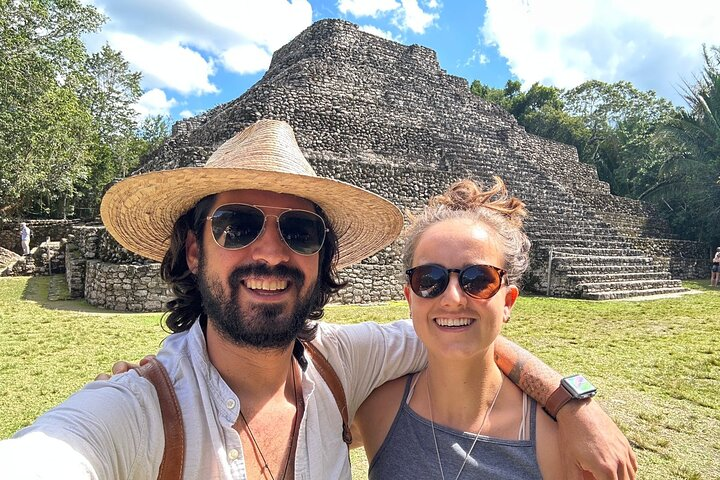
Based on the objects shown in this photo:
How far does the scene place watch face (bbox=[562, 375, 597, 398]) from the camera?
4.52 ft

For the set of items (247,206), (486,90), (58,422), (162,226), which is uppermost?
(486,90)

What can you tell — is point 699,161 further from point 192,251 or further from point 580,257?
point 192,251

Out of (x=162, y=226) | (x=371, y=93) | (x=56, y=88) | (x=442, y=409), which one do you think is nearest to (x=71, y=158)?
(x=56, y=88)

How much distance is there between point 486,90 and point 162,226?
4037 cm

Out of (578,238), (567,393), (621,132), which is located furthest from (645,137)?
(567,393)

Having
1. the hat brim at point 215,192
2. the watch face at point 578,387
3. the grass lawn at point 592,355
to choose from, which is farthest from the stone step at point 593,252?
the watch face at point 578,387

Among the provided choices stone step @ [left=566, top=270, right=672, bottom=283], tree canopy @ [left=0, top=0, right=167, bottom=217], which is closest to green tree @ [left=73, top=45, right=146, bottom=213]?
tree canopy @ [left=0, top=0, right=167, bottom=217]

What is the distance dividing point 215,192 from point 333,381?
2.62 ft

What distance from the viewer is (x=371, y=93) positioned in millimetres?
18641

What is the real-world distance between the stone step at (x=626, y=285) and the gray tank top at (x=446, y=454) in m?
10.8

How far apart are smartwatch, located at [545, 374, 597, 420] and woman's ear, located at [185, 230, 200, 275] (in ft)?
4.35

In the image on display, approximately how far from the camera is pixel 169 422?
3.63 ft

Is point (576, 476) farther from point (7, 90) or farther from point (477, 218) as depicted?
point (7, 90)

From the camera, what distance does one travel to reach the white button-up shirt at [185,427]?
3.01 feet
